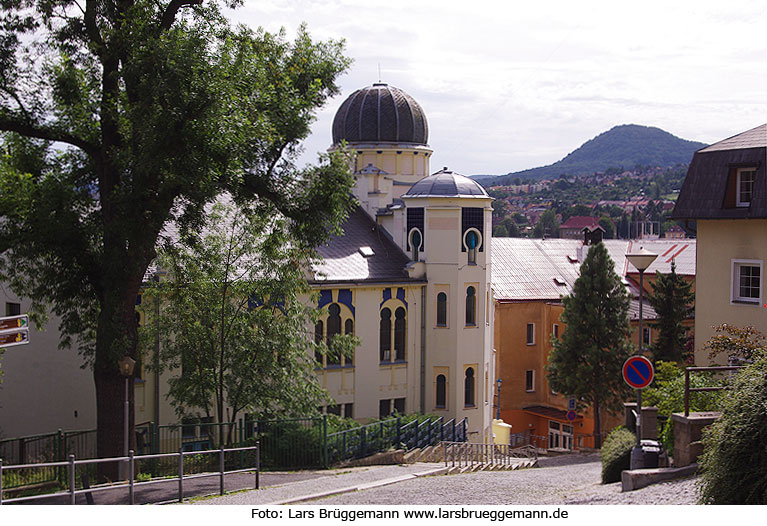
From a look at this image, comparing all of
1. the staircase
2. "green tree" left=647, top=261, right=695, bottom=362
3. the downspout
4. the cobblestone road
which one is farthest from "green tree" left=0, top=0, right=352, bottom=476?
"green tree" left=647, top=261, right=695, bottom=362

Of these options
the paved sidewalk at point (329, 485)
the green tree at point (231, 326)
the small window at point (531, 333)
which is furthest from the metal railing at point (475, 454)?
the small window at point (531, 333)

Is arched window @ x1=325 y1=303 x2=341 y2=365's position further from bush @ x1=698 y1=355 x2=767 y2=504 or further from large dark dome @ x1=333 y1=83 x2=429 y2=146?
bush @ x1=698 y1=355 x2=767 y2=504

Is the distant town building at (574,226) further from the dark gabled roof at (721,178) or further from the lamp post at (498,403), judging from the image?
the dark gabled roof at (721,178)

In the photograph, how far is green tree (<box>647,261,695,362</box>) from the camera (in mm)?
44938

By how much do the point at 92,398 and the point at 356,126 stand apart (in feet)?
72.5

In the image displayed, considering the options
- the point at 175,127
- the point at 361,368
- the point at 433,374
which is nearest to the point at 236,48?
the point at 175,127

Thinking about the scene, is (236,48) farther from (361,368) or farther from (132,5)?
(361,368)

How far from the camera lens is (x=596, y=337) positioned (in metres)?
42.5

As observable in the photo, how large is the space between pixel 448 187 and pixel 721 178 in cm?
1392

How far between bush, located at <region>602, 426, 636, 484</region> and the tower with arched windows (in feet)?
58.6

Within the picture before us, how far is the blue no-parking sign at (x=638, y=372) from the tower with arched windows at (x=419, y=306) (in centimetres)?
1940

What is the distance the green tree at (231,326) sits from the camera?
21828 mm

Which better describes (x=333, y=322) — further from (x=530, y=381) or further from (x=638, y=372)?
(x=530, y=381)

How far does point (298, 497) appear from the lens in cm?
1474
